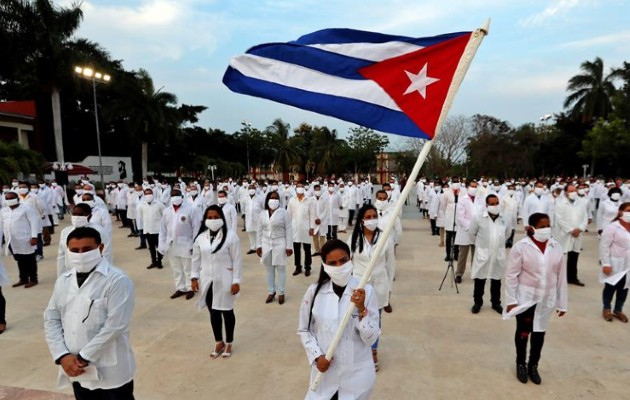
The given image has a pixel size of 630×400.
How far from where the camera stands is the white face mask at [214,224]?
4488mm

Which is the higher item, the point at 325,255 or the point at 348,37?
the point at 348,37

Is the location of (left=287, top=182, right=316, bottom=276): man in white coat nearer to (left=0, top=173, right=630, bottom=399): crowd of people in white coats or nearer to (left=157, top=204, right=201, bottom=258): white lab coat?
(left=0, top=173, right=630, bottom=399): crowd of people in white coats

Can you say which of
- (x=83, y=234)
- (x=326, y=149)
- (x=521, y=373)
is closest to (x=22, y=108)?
(x=326, y=149)

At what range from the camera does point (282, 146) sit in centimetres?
4697

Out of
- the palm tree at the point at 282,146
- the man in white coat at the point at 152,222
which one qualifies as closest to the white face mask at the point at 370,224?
the man in white coat at the point at 152,222

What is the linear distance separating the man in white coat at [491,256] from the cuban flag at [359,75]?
337 cm

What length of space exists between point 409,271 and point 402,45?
5.83 metres

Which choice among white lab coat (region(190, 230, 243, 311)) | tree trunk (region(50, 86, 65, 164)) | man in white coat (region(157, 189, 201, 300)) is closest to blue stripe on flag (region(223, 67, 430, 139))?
white lab coat (region(190, 230, 243, 311))

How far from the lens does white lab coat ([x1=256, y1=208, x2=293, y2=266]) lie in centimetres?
610

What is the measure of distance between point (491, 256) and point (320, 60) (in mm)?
4048

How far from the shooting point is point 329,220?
1123 centimetres

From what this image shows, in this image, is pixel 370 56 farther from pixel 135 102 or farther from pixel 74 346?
pixel 135 102

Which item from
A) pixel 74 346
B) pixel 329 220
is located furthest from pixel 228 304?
→ pixel 329 220

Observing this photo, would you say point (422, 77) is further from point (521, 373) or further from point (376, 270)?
point (521, 373)
